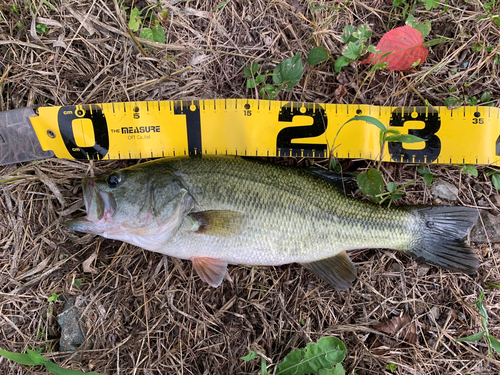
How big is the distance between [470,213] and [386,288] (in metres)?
1.07

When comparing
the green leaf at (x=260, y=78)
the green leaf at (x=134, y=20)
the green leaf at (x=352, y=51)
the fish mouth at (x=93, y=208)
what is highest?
the green leaf at (x=134, y=20)

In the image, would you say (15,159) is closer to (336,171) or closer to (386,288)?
(336,171)

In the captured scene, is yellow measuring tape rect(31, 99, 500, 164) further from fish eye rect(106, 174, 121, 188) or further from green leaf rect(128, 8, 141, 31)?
green leaf rect(128, 8, 141, 31)

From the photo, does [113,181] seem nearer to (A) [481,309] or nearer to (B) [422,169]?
(B) [422,169]

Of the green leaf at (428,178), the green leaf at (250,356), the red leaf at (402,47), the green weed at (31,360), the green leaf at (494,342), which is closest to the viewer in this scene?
the green weed at (31,360)

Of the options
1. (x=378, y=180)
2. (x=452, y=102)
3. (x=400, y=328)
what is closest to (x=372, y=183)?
(x=378, y=180)

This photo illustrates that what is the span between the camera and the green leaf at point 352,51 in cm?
296

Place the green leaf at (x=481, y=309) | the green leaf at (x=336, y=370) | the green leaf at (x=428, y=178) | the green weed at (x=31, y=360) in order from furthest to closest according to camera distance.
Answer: the green leaf at (x=428, y=178) < the green leaf at (x=481, y=309) < the green leaf at (x=336, y=370) < the green weed at (x=31, y=360)

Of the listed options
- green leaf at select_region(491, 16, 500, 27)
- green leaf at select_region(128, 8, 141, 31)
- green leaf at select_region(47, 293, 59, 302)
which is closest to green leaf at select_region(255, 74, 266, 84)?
green leaf at select_region(128, 8, 141, 31)

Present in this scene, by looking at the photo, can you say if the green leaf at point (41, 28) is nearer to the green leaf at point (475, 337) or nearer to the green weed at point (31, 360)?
the green weed at point (31, 360)

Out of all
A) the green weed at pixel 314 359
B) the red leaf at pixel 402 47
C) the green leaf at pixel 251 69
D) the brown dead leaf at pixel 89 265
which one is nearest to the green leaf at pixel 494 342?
the green weed at pixel 314 359

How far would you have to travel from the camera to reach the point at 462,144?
3068 mm

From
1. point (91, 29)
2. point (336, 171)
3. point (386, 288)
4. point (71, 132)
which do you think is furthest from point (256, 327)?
point (91, 29)

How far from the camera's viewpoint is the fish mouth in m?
2.52
